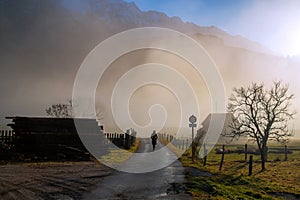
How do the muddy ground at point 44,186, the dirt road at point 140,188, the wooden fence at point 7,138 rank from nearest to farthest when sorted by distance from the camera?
the muddy ground at point 44,186 → the dirt road at point 140,188 → the wooden fence at point 7,138

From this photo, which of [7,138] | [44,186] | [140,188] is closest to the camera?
[44,186]

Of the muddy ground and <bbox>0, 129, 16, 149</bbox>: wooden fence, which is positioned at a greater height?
<bbox>0, 129, 16, 149</bbox>: wooden fence

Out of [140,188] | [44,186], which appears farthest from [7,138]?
[140,188]

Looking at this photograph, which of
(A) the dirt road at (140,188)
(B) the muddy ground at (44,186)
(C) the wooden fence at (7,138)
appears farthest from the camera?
(C) the wooden fence at (7,138)

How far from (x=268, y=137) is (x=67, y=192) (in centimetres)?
2289

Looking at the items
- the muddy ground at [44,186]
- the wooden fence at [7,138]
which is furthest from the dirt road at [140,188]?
the wooden fence at [7,138]

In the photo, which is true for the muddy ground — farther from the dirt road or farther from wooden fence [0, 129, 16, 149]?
wooden fence [0, 129, 16, 149]

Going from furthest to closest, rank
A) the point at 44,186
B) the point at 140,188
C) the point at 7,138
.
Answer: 1. the point at 7,138
2. the point at 140,188
3. the point at 44,186

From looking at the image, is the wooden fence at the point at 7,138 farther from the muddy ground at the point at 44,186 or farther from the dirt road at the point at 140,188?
the dirt road at the point at 140,188

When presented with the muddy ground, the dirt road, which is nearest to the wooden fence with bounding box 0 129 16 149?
the muddy ground

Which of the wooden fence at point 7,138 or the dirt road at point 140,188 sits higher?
the wooden fence at point 7,138

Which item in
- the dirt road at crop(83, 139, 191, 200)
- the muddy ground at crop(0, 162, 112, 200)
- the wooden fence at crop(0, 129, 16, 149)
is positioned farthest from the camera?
the wooden fence at crop(0, 129, 16, 149)

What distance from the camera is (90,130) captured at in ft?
94.4

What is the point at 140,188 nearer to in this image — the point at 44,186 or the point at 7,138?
the point at 44,186
